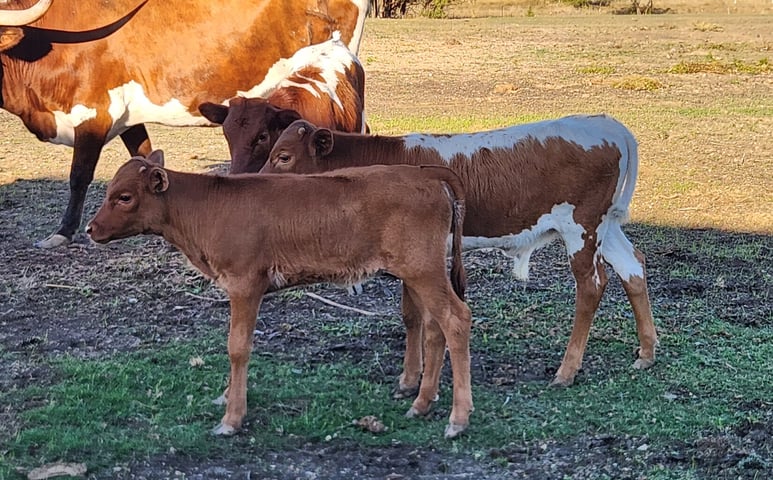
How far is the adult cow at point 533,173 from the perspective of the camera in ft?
18.2

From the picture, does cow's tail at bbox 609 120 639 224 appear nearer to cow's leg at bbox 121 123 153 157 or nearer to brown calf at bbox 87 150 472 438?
brown calf at bbox 87 150 472 438

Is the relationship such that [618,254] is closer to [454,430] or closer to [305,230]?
[454,430]

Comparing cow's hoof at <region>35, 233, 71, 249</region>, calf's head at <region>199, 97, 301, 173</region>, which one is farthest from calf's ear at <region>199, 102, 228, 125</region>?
cow's hoof at <region>35, 233, 71, 249</region>

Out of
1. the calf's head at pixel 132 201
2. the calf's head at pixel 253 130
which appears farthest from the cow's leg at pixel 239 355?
the calf's head at pixel 253 130

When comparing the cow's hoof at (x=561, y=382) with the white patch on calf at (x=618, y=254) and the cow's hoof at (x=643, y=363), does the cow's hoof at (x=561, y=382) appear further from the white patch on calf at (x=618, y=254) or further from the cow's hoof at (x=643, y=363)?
the white patch on calf at (x=618, y=254)

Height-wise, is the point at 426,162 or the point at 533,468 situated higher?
the point at 426,162

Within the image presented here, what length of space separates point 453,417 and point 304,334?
66.4 inches

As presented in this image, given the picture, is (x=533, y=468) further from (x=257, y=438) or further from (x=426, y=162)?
(x=426, y=162)

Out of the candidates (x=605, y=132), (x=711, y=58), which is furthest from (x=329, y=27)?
(x=711, y=58)

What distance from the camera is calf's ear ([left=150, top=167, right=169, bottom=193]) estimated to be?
4941 mm

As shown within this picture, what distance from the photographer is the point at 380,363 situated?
586 centimetres

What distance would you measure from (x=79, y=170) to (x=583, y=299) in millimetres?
4414

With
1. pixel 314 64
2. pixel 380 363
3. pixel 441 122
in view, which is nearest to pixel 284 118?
pixel 314 64

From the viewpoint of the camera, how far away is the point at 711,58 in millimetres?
22688
